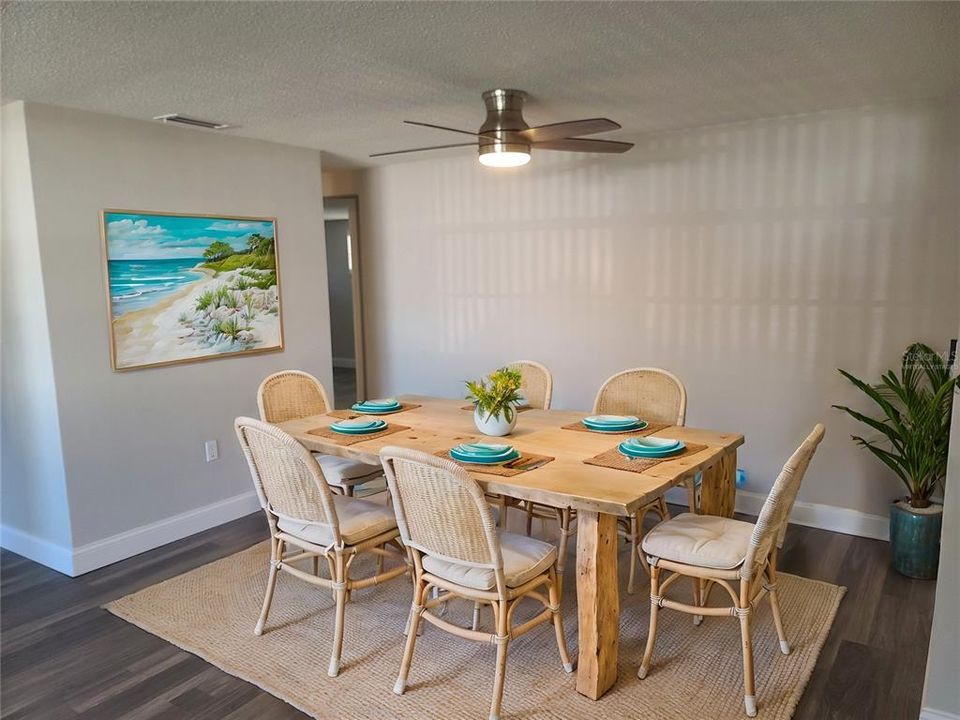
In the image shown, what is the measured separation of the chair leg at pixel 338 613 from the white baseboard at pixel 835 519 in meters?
1.80

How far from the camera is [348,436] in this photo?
2.89 m

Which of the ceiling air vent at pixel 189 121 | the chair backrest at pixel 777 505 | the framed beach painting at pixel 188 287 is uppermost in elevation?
the ceiling air vent at pixel 189 121

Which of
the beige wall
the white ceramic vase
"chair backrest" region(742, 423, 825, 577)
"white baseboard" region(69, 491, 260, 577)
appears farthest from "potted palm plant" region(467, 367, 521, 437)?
"white baseboard" region(69, 491, 260, 577)

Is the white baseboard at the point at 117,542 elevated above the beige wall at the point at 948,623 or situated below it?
below

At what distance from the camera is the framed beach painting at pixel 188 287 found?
135 inches

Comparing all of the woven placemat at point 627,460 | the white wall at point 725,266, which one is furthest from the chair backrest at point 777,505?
the white wall at point 725,266

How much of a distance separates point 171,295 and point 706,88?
282 centimetres

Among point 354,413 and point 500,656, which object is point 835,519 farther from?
point 354,413

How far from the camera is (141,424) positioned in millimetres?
3580

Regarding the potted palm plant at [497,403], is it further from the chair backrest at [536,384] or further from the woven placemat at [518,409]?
the chair backrest at [536,384]

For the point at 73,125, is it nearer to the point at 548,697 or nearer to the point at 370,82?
the point at 370,82

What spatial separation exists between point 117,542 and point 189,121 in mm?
2143

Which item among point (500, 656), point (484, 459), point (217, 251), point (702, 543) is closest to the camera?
point (500, 656)

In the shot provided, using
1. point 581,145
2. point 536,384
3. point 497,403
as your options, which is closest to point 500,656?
point 497,403
